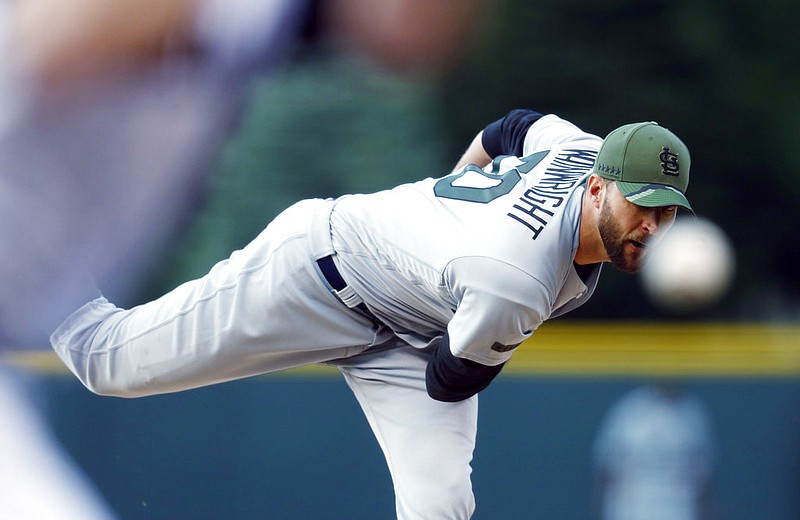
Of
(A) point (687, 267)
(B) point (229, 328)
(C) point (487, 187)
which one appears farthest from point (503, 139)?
(A) point (687, 267)

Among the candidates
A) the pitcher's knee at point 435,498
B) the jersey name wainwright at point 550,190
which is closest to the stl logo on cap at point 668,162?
the jersey name wainwright at point 550,190

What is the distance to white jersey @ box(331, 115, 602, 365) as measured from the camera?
2908 mm

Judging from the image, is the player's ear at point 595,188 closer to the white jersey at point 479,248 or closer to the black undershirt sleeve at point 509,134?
the white jersey at point 479,248

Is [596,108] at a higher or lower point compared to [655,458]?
higher

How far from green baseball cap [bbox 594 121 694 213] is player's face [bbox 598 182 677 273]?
0.11 feet

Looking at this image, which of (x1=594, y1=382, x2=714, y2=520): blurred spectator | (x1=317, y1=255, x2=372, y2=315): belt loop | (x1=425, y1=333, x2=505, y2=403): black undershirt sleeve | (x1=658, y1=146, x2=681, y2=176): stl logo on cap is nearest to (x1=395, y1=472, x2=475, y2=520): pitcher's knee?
(x1=425, y1=333, x2=505, y2=403): black undershirt sleeve

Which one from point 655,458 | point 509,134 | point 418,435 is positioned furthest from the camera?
point 655,458

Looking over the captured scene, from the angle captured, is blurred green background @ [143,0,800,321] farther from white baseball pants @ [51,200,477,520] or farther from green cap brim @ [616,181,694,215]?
green cap brim @ [616,181,694,215]

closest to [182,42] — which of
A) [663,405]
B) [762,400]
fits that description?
[663,405]

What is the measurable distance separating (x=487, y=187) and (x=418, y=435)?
72 cm

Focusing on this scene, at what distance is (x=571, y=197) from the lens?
3.01 m

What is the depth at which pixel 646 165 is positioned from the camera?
2.86 m

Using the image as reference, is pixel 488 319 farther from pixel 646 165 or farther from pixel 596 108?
pixel 596 108

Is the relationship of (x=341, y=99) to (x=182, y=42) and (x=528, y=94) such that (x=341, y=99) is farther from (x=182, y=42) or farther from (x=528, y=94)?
(x=182, y=42)
